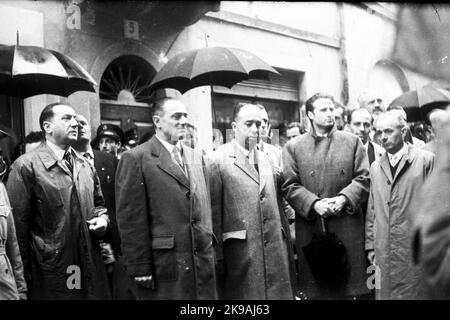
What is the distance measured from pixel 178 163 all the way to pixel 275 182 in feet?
2.82

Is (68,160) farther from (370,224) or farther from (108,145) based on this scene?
(370,224)

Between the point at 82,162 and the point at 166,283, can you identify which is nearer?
the point at 166,283

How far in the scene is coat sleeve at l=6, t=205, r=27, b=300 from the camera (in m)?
3.66

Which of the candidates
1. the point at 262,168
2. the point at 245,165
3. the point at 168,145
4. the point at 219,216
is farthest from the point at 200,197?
the point at 262,168

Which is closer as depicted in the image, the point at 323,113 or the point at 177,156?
the point at 177,156

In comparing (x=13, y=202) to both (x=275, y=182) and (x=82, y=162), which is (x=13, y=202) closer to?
(x=82, y=162)

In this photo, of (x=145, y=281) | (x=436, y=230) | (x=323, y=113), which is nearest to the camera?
(x=436, y=230)

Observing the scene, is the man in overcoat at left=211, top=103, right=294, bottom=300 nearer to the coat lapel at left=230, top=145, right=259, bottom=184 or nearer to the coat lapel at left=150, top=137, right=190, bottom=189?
the coat lapel at left=230, top=145, right=259, bottom=184

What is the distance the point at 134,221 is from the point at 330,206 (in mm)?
1512

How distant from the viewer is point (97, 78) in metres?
6.32

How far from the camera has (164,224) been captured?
12.1 ft

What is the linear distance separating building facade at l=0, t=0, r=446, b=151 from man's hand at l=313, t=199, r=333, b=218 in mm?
1365

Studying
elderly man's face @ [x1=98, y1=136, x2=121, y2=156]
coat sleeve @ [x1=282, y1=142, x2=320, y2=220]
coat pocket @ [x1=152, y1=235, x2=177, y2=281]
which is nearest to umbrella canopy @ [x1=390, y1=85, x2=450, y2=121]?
coat sleeve @ [x1=282, y1=142, x2=320, y2=220]

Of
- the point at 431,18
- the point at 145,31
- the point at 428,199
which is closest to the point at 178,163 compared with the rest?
the point at 428,199
